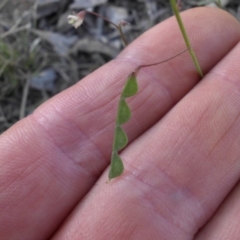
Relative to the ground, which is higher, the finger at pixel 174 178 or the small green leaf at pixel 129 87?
the small green leaf at pixel 129 87

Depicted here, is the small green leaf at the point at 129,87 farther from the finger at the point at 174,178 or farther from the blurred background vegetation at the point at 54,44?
the blurred background vegetation at the point at 54,44

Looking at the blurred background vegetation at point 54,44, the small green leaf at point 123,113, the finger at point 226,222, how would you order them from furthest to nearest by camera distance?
1. the blurred background vegetation at point 54,44
2. the finger at point 226,222
3. the small green leaf at point 123,113

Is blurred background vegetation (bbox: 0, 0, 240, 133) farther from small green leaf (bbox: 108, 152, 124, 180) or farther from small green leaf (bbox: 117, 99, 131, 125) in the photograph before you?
small green leaf (bbox: 117, 99, 131, 125)

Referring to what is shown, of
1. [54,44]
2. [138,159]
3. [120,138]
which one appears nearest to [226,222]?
[138,159]

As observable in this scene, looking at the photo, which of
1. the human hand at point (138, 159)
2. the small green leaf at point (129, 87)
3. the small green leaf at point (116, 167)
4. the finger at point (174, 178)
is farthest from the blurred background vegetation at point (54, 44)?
the small green leaf at point (129, 87)

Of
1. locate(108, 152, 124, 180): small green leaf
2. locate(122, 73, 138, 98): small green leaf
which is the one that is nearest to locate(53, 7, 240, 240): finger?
locate(108, 152, 124, 180): small green leaf

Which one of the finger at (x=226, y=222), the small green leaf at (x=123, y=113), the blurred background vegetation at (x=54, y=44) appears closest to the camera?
the small green leaf at (x=123, y=113)

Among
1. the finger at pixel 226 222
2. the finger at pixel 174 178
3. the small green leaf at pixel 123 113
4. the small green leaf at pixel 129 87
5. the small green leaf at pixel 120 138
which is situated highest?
the small green leaf at pixel 129 87
